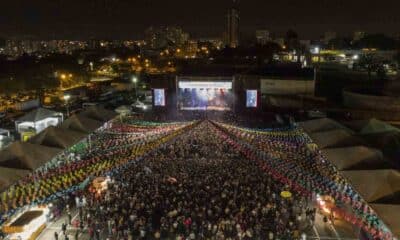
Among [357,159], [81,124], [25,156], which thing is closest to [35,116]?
[81,124]

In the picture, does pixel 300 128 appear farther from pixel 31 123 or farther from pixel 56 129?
pixel 31 123

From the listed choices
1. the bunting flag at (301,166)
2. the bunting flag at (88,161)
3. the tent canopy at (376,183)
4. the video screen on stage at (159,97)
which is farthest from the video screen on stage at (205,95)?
the tent canopy at (376,183)

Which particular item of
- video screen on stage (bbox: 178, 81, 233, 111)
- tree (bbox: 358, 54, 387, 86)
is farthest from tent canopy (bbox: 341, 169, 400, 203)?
tree (bbox: 358, 54, 387, 86)

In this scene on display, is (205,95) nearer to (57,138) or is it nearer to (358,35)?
(57,138)

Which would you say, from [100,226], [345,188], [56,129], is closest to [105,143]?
[56,129]

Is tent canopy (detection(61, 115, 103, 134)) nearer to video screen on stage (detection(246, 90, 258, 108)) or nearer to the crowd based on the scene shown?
the crowd

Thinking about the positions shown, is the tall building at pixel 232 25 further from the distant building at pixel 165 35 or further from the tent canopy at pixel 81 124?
the tent canopy at pixel 81 124
